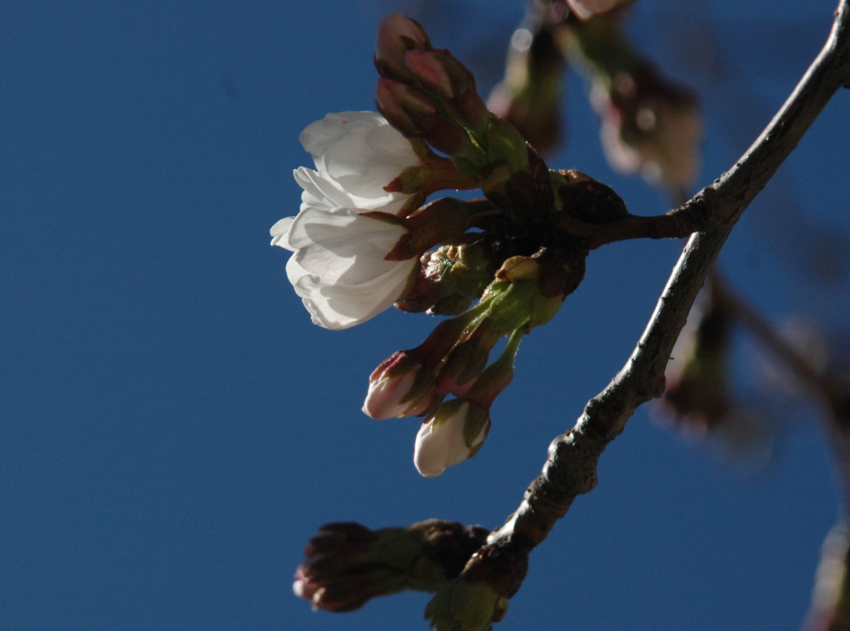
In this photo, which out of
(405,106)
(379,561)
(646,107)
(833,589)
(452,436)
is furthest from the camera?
(646,107)

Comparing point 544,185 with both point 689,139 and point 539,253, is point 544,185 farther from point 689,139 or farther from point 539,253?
point 689,139

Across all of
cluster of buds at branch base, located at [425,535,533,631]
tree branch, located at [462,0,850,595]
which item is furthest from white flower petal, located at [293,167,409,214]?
cluster of buds at branch base, located at [425,535,533,631]

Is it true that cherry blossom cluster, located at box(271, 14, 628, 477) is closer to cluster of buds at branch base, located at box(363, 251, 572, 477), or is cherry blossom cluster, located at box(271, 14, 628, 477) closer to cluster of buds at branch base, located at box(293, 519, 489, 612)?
cluster of buds at branch base, located at box(363, 251, 572, 477)

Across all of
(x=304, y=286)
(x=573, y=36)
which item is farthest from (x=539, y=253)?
(x=573, y=36)

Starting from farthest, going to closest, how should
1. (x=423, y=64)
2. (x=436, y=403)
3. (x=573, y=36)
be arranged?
(x=573, y=36)
(x=436, y=403)
(x=423, y=64)

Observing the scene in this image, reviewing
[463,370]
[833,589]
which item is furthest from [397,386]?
[833,589]

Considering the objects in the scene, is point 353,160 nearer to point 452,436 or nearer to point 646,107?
point 452,436

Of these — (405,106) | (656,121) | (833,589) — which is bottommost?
(833,589)
